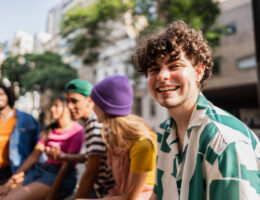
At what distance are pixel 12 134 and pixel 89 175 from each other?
1677 millimetres

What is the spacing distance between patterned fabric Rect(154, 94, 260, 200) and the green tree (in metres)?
13.3

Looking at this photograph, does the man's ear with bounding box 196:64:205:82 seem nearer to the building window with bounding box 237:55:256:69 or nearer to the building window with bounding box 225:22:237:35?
the building window with bounding box 237:55:256:69

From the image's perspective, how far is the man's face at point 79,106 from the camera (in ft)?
8.49

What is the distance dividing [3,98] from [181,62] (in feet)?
9.41

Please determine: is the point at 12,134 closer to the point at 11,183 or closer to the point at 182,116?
the point at 11,183

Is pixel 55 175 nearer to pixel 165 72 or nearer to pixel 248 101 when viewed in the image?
pixel 165 72

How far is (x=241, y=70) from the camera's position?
790 inches

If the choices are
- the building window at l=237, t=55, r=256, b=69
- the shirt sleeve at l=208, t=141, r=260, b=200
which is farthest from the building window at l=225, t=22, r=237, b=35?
the shirt sleeve at l=208, t=141, r=260, b=200

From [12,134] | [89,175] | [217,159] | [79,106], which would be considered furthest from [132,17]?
[217,159]

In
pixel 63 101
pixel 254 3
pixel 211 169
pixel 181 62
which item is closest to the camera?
pixel 211 169

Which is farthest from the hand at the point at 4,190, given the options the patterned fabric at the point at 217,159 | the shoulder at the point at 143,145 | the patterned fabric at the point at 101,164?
the patterned fabric at the point at 217,159

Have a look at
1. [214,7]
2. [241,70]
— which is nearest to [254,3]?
[214,7]

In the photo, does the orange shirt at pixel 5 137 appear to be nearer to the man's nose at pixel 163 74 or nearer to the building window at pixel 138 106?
the man's nose at pixel 163 74

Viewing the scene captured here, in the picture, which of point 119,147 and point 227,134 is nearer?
point 227,134
